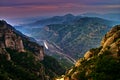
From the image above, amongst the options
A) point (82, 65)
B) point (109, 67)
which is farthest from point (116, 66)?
point (82, 65)

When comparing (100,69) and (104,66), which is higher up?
(104,66)

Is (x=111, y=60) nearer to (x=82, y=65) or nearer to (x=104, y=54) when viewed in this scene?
(x=104, y=54)

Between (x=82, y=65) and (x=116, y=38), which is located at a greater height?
(x=116, y=38)

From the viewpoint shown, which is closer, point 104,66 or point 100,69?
point 100,69

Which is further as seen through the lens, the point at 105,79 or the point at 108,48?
the point at 108,48

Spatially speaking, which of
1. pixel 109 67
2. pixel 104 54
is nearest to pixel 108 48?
pixel 104 54

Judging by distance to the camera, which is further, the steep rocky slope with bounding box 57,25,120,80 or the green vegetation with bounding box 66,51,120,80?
the steep rocky slope with bounding box 57,25,120,80

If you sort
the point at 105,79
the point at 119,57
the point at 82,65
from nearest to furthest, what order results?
1. the point at 105,79
2. the point at 119,57
3. the point at 82,65

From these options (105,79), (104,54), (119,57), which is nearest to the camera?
(105,79)

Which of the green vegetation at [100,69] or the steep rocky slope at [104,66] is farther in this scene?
the steep rocky slope at [104,66]
